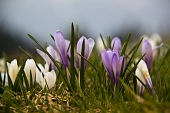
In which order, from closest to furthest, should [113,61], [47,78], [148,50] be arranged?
[113,61], [47,78], [148,50]

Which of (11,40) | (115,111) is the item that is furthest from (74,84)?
(11,40)

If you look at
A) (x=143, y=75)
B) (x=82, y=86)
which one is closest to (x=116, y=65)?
(x=143, y=75)

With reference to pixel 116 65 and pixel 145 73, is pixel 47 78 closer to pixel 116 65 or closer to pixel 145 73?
pixel 116 65

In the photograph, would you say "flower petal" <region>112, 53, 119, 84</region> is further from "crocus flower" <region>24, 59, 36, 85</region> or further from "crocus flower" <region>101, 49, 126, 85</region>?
"crocus flower" <region>24, 59, 36, 85</region>

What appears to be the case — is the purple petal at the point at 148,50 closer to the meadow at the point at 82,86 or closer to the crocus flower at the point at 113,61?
the meadow at the point at 82,86

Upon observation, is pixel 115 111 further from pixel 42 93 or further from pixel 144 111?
pixel 42 93

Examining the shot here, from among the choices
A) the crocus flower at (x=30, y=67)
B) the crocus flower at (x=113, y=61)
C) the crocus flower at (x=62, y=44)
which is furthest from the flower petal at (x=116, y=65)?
the crocus flower at (x=30, y=67)

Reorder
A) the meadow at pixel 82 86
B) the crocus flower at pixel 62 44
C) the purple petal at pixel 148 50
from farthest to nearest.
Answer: the purple petal at pixel 148 50
the crocus flower at pixel 62 44
the meadow at pixel 82 86

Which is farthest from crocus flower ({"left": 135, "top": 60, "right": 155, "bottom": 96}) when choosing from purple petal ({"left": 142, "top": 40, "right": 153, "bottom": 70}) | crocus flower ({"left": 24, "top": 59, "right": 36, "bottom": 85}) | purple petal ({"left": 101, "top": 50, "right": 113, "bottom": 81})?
crocus flower ({"left": 24, "top": 59, "right": 36, "bottom": 85})
